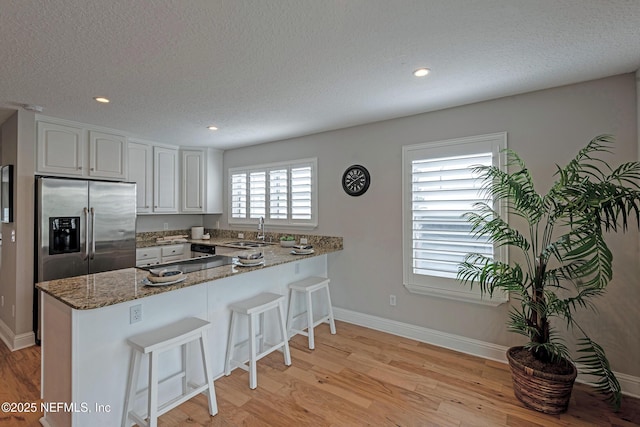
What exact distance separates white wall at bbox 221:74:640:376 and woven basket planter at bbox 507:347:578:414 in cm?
68

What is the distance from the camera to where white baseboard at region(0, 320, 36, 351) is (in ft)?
10.1

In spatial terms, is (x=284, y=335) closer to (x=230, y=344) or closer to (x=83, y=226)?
(x=230, y=344)

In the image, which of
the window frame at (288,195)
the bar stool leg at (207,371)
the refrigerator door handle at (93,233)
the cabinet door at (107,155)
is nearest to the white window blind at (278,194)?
the window frame at (288,195)

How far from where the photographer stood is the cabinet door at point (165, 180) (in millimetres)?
4590

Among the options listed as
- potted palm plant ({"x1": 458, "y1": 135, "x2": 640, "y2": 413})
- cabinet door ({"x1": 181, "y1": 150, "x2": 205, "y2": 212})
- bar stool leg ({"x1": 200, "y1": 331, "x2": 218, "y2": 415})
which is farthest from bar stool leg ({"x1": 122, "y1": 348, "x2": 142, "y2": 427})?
cabinet door ({"x1": 181, "y1": 150, "x2": 205, "y2": 212})

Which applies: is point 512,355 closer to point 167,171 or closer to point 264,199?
point 264,199

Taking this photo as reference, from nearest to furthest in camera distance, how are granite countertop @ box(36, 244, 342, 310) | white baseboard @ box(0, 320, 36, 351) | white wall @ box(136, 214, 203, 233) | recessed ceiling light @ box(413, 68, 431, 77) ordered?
granite countertop @ box(36, 244, 342, 310)
recessed ceiling light @ box(413, 68, 431, 77)
white baseboard @ box(0, 320, 36, 351)
white wall @ box(136, 214, 203, 233)

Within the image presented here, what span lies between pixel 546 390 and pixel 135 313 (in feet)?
9.47

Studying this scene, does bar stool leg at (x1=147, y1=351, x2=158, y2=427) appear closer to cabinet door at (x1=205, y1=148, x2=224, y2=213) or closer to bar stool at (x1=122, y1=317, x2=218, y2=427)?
bar stool at (x1=122, y1=317, x2=218, y2=427)

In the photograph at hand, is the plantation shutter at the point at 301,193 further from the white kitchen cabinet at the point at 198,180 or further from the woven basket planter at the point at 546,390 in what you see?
the woven basket planter at the point at 546,390

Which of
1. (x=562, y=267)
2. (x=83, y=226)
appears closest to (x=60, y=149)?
(x=83, y=226)

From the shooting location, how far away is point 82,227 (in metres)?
3.39

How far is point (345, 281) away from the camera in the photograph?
151 inches

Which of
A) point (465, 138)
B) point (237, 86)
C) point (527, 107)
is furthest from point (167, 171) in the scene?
point (527, 107)
